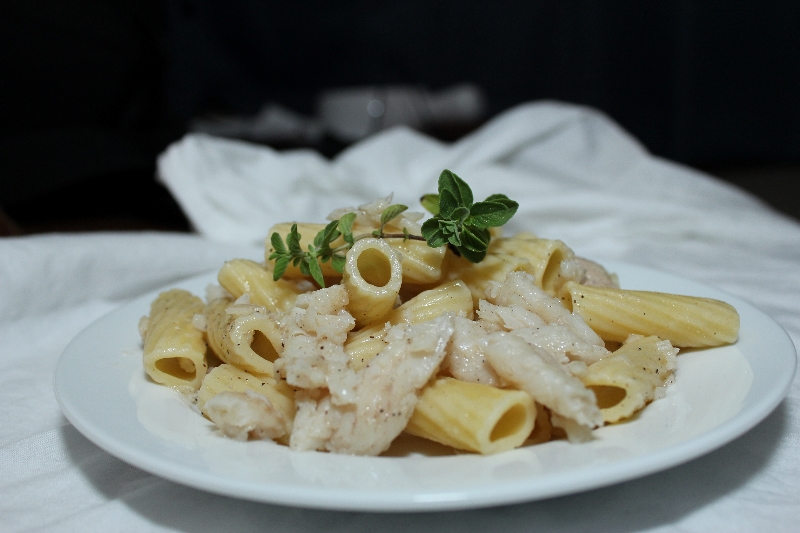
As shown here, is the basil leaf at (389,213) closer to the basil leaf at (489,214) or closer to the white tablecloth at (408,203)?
the basil leaf at (489,214)

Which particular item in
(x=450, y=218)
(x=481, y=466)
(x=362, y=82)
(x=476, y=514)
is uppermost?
(x=450, y=218)

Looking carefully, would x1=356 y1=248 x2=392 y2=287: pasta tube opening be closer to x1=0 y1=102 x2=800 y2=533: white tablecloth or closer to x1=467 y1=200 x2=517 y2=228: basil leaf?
x1=467 y1=200 x2=517 y2=228: basil leaf

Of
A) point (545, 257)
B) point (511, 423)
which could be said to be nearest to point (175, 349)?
point (511, 423)

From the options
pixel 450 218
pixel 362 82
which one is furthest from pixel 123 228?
pixel 362 82

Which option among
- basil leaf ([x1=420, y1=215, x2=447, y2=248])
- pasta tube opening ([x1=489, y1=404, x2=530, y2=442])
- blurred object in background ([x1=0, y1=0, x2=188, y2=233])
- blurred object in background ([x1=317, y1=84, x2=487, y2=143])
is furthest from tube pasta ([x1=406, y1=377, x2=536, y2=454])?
blurred object in background ([x1=317, y1=84, x2=487, y2=143])

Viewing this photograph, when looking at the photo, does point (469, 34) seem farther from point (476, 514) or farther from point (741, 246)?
point (476, 514)

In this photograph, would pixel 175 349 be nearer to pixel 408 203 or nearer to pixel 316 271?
pixel 316 271
